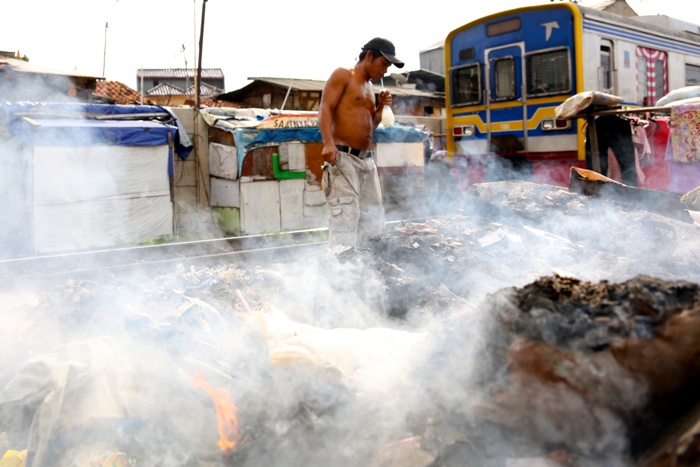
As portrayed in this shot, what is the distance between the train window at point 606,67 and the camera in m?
7.95

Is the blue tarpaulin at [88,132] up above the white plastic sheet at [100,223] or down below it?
above

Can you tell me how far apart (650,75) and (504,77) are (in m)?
3.02

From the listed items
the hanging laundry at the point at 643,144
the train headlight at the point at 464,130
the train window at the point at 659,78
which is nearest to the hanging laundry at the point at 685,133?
the hanging laundry at the point at 643,144

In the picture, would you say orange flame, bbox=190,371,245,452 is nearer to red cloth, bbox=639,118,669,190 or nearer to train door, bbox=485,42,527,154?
train door, bbox=485,42,527,154

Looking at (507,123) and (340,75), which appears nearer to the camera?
(340,75)

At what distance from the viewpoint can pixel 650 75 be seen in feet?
29.4

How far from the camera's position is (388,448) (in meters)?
1.81

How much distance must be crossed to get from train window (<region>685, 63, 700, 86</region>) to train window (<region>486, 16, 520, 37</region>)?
4460mm

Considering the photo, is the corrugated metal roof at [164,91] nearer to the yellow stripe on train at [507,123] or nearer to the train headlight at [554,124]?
the yellow stripe on train at [507,123]

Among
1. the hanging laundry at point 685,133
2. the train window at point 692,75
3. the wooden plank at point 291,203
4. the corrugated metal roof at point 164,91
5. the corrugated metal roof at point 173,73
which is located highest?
the corrugated metal roof at point 173,73

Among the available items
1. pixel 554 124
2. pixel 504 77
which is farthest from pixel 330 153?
pixel 504 77

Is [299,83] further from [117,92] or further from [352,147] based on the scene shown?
[352,147]

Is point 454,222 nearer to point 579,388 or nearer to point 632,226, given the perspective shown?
point 632,226

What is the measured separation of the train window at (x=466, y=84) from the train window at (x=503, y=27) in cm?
63
